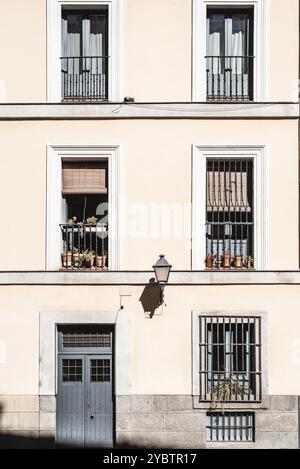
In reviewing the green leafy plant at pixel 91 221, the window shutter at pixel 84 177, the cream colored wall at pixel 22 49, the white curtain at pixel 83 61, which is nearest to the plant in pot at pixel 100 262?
the green leafy plant at pixel 91 221

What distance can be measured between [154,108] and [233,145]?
5.70ft

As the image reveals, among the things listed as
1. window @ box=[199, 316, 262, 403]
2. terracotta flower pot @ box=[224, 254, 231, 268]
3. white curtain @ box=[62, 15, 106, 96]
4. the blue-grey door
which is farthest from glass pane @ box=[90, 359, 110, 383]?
white curtain @ box=[62, 15, 106, 96]

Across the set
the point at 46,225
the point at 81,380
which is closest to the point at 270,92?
the point at 46,225

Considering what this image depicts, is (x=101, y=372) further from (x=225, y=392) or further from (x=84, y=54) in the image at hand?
(x=84, y=54)

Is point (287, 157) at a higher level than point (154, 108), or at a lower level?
lower

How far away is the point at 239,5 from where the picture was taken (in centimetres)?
1418

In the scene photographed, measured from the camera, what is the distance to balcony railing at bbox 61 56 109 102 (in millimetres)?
14273

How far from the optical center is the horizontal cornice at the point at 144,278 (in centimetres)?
1374

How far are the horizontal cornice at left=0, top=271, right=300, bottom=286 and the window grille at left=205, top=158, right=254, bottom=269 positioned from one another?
483 mm

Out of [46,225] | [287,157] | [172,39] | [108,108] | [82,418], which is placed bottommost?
[82,418]

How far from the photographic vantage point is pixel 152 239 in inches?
549

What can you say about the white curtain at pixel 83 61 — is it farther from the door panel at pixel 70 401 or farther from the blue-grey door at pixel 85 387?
the door panel at pixel 70 401

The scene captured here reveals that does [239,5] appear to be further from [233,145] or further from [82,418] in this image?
[82,418]

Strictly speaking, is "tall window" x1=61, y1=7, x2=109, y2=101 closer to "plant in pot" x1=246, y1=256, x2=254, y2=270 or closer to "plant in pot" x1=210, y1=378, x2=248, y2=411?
"plant in pot" x1=246, y1=256, x2=254, y2=270
